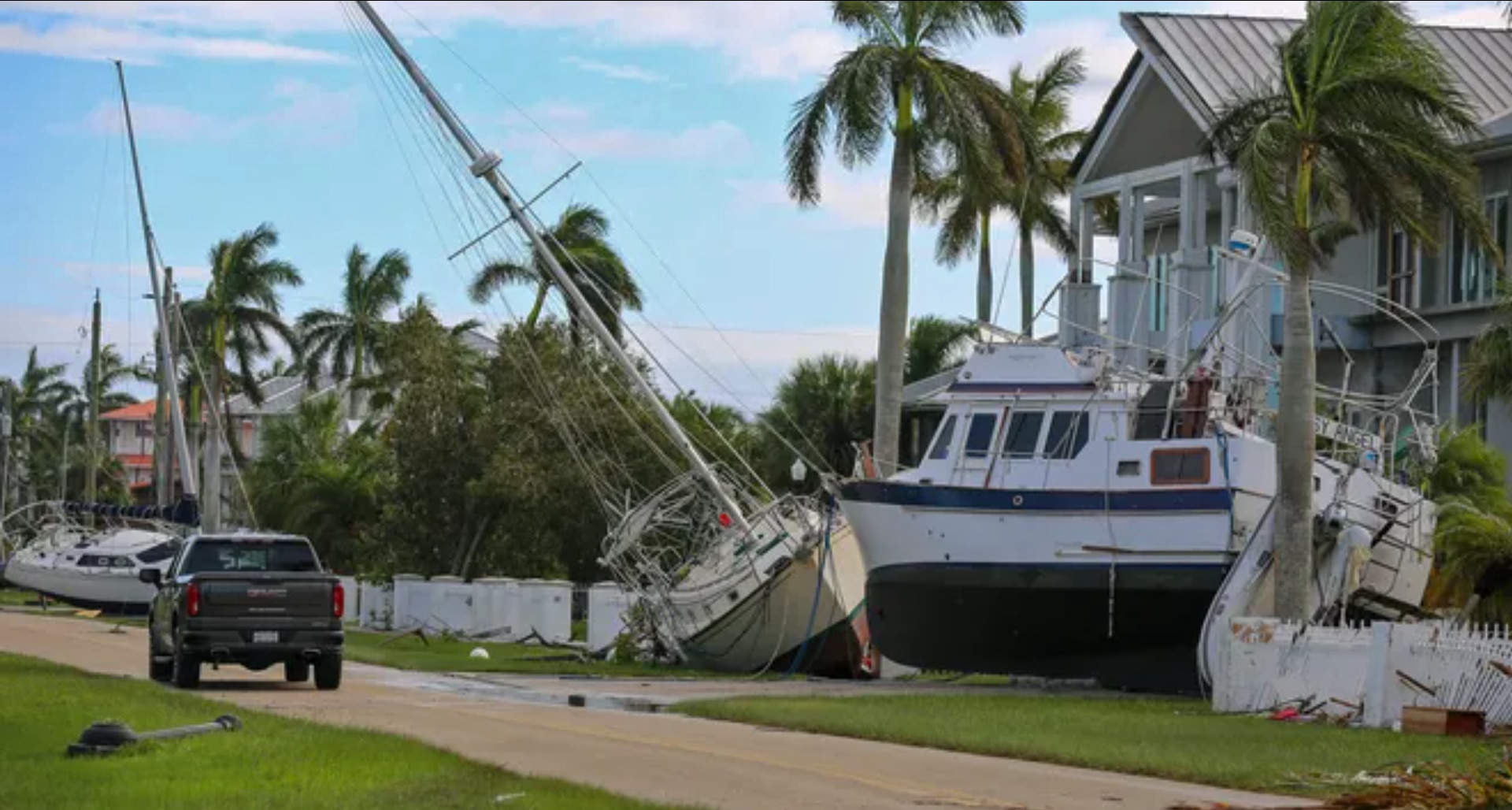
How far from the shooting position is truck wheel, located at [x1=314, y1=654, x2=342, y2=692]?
29.0 meters

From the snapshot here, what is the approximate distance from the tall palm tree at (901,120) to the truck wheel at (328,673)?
1285 cm

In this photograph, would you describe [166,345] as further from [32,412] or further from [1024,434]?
[32,412]

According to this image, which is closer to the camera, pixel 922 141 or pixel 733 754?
pixel 733 754

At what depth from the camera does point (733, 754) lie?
20766mm

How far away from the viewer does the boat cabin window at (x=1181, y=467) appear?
30.8 metres

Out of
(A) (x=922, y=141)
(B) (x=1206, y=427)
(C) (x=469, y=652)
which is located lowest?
(C) (x=469, y=652)

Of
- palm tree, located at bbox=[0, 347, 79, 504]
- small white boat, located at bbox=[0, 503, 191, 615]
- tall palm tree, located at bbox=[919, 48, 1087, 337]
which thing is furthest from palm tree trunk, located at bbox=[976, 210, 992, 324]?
palm tree, located at bbox=[0, 347, 79, 504]

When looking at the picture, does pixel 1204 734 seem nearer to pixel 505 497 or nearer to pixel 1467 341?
pixel 1467 341

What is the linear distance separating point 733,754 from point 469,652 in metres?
21.0

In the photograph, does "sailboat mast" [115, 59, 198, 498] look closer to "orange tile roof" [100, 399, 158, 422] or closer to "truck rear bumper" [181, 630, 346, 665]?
"truck rear bumper" [181, 630, 346, 665]

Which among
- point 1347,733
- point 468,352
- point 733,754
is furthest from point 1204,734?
point 468,352

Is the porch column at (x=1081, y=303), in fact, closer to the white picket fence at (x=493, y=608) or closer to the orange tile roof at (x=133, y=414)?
the white picket fence at (x=493, y=608)

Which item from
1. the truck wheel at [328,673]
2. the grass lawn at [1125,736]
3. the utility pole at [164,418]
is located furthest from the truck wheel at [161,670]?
the utility pole at [164,418]

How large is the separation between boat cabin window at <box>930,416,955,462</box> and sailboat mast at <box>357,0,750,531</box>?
4.80 meters
